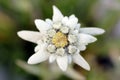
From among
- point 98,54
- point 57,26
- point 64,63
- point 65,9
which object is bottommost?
point 64,63

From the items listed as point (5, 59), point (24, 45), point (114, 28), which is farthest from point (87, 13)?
point (5, 59)

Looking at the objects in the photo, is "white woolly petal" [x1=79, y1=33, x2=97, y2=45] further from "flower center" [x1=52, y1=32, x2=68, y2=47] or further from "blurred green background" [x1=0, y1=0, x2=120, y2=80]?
"blurred green background" [x1=0, y1=0, x2=120, y2=80]

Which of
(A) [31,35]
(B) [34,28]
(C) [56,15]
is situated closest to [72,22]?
(C) [56,15]

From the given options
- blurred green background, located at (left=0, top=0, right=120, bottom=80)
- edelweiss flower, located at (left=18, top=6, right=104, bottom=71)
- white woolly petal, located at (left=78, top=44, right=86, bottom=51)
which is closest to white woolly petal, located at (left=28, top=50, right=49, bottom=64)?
edelweiss flower, located at (left=18, top=6, right=104, bottom=71)

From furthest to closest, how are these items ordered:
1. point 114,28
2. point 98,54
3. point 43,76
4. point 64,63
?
point 114,28
point 98,54
point 43,76
point 64,63

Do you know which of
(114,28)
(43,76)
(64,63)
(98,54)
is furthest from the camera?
(114,28)

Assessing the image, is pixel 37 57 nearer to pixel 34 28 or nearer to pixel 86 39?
pixel 86 39

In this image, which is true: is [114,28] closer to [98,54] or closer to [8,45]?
[98,54]
